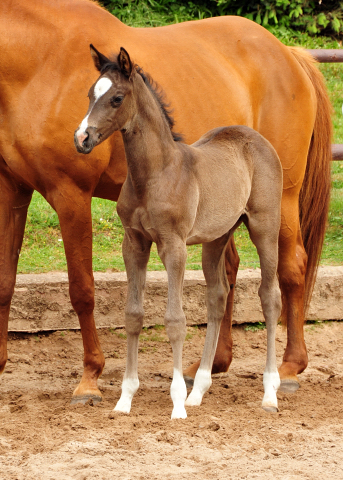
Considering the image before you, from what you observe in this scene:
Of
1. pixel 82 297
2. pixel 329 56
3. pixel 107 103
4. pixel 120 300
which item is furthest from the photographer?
pixel 329 56

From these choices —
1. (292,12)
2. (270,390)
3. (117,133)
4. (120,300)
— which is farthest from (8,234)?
(292,12)

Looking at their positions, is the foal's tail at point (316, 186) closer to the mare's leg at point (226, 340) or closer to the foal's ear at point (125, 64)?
the mare's leg at point (226, 340)

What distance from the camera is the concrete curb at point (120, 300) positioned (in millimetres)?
5293

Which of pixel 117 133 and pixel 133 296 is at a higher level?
pixel 117 133

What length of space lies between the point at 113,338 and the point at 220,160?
2.18 metres

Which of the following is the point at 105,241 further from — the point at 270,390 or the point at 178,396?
the point at 178,396

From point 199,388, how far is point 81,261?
1039 millimetres

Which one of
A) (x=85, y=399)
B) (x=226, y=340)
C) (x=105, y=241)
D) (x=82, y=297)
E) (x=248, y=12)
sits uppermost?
(x=248, y=12)

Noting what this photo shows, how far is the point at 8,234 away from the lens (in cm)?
439

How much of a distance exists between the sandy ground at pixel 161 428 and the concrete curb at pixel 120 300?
1.07 feet

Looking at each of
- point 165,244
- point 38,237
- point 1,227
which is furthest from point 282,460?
point 38,237

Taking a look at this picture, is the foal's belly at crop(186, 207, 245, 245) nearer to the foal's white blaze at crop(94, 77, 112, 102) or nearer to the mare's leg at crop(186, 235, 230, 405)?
the mare's leg at crop(186, 235, 230, 405)

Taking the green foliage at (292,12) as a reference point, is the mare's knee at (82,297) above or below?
below

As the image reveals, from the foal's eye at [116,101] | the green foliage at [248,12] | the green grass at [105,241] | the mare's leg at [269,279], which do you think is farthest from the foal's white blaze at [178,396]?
the green foliage at [248,12]
